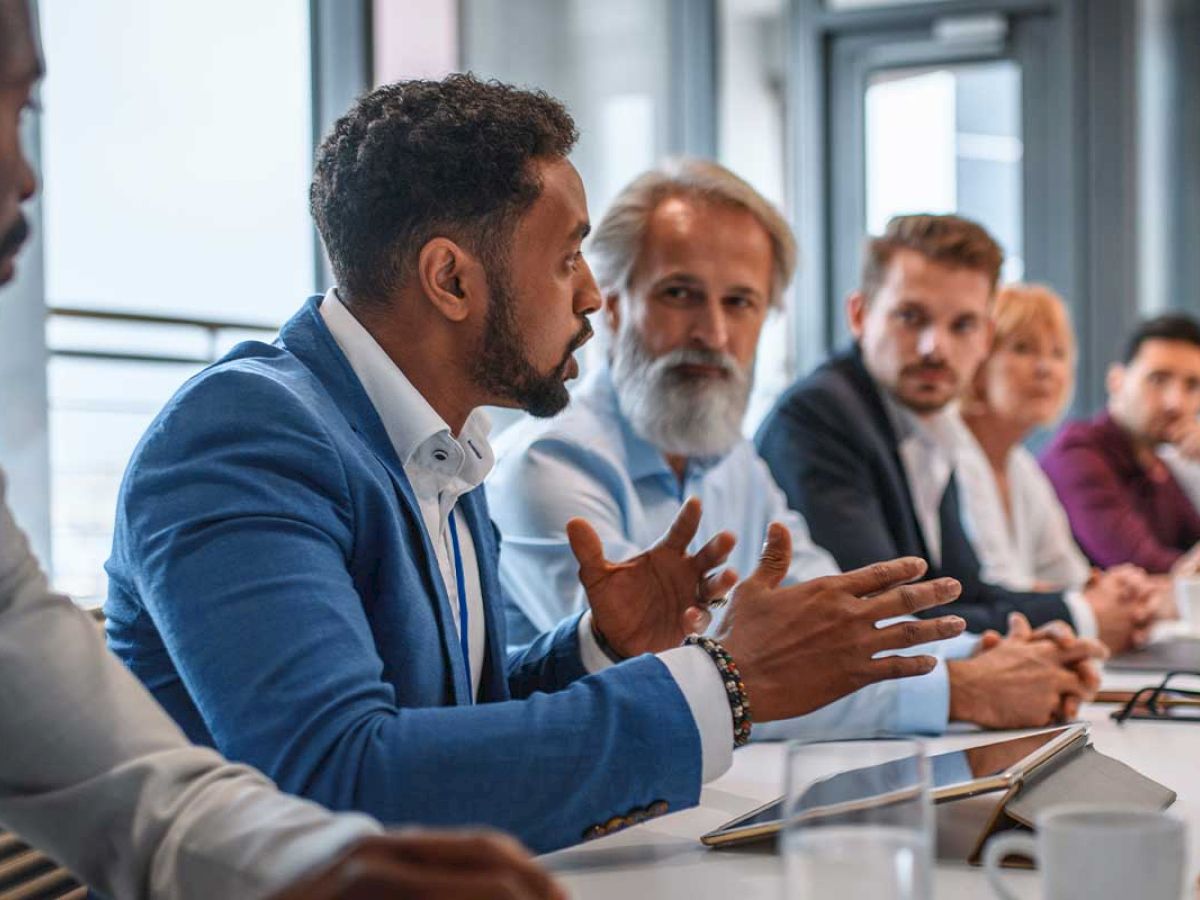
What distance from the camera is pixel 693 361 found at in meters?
2.43

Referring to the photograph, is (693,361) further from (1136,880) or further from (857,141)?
(857,141)

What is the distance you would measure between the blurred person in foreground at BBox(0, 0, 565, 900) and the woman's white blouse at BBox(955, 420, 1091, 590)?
8.33ft

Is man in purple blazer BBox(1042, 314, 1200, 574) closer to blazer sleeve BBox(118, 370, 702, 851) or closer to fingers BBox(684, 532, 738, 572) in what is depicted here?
fingers BBox(684, 532, 738, 572)

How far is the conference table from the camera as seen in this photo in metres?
0.98

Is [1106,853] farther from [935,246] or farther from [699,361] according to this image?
[935,246]

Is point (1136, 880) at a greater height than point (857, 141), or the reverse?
point (857, 141)

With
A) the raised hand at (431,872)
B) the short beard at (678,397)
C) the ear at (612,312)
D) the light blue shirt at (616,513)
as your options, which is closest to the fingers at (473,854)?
the raised hand at (431,872)

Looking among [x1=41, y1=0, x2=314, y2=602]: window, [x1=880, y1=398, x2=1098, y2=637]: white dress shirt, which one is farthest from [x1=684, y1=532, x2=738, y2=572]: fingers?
[x1=41, y1=0, x2=314, y2=602]: window

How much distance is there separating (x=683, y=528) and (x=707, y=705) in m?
0.39

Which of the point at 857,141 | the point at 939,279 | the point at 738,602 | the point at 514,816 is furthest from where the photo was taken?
the point at 857,141

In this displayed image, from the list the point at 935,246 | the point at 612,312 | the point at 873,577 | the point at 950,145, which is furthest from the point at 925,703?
the point at 950,145

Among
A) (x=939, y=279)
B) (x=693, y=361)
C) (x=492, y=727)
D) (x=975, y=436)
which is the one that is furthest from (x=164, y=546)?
(x=975, y=436)

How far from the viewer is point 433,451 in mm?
1458

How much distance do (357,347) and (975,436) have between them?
8.83 feet
